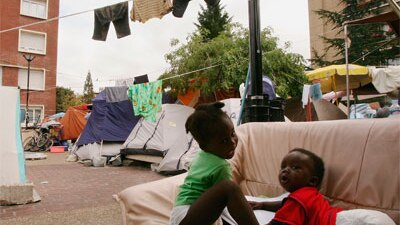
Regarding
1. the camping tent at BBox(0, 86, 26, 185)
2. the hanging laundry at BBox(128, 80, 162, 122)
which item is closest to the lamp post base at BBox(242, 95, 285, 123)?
the camping tent at BBox(0, 86, 26, 185)

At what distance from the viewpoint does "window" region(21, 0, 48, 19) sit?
23625 mm

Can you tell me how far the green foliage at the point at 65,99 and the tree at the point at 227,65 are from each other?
27.8 meters

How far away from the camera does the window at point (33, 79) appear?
23.3 meters

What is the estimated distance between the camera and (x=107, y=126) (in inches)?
385

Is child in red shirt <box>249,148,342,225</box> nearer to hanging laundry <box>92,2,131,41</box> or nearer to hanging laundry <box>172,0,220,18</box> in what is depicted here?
hanging laundry <box>172,0,220,18</box>

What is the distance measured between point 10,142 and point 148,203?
133 inches

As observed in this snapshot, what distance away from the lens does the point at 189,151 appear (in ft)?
24.3

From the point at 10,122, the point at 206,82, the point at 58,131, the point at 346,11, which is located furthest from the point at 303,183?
the point at 346,11

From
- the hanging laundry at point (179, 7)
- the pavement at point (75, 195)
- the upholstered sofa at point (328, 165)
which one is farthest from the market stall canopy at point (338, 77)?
the upholstered sofa at point (328, 165)

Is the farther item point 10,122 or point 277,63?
point 277,63

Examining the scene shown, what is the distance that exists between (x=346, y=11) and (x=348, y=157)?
726 inches

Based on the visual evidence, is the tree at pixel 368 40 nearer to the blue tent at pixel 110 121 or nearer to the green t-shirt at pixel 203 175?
the blue tent at pixel 110 121

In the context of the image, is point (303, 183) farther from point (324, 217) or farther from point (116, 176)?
point (116, 176)

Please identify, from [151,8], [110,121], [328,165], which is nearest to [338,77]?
[151,8]
